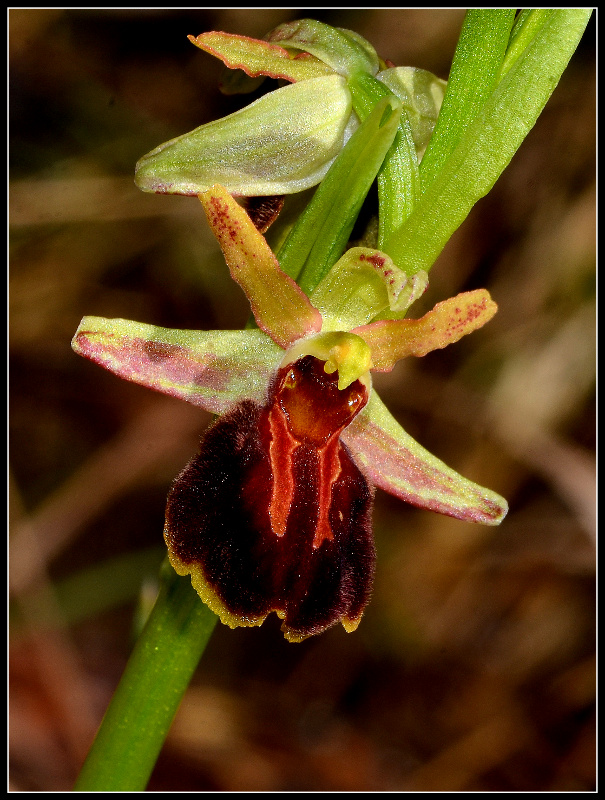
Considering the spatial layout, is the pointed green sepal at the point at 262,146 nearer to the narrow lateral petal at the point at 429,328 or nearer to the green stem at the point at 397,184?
the green stem at the point at 397,184

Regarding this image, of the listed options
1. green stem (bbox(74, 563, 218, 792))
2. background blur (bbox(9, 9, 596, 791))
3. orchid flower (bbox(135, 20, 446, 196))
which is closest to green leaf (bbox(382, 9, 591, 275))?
orchid flower (bbox(135, 20, 446, 196))

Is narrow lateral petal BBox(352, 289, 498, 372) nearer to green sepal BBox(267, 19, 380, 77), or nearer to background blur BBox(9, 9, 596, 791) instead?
green sepal BBox(267, 19, 380, 77)

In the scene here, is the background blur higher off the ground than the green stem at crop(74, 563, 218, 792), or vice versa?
the green stem at crop(74, 563, 218, 792)

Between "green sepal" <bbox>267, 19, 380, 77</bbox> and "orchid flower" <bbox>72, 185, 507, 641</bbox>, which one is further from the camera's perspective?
"green sepal" <bbox>267, 19, 380, 77</bbox>

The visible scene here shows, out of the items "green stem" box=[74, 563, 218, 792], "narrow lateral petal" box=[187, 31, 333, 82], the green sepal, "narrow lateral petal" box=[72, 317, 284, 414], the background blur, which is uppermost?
the green sepal

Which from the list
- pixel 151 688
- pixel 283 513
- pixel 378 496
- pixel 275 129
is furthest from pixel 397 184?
pixel 378 496

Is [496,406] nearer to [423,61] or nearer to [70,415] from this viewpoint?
[423,61]
